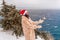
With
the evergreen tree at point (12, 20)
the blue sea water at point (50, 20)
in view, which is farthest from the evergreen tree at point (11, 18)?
the blue sea water at point (50, 20)

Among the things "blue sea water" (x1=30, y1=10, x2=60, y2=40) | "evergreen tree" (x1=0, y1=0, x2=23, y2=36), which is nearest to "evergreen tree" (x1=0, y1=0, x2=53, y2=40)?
"evergreen tree" (x1=0, y1=0, x2=23, y2=36)

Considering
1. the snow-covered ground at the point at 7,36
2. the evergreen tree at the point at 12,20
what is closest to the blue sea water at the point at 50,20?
the evergreen tree at the point at 12,20

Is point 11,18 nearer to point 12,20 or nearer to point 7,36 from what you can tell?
point 12,20

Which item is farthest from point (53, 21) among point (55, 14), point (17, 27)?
point (17, 27)

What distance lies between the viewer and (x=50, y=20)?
10.8ft

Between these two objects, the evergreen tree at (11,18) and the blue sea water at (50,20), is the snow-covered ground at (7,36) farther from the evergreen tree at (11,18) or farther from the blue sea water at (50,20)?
the blue sea water at (50,20)

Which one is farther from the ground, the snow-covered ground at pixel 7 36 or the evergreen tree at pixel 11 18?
the evergreen tree at pixel 11 18

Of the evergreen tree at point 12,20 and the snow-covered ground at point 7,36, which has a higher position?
the evergreen tree at point 12,20

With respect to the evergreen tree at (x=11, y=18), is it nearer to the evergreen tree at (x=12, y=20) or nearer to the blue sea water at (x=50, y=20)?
the evergreen tree at (x=12, y=20)

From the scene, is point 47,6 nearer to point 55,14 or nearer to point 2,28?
point 55,14

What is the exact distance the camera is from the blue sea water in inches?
129

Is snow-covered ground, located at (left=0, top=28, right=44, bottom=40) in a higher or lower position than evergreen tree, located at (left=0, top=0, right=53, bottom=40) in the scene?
lower

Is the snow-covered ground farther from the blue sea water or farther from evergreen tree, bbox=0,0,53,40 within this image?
the blue sea water

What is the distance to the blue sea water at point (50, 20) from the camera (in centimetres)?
329
